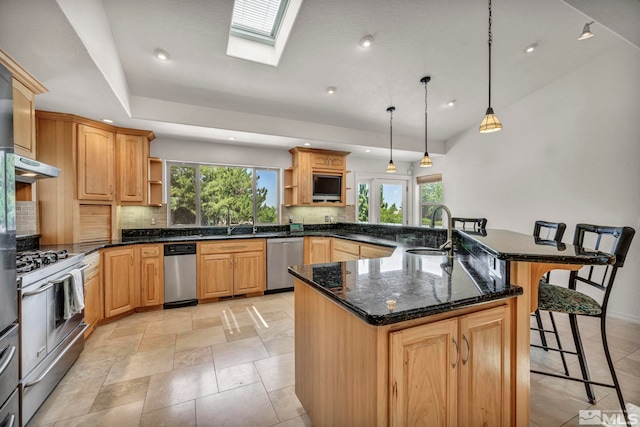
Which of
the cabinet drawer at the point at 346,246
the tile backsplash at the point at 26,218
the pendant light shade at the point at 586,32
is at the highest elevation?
the pendant light shade at the point at 586,32

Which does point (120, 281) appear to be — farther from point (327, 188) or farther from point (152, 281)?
point (327, 188)

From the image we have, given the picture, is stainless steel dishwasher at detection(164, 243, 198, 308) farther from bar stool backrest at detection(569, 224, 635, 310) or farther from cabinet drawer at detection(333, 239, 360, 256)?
bar stool backrest at detection(569, 224, 635, 310)

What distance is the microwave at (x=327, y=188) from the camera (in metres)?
4.64

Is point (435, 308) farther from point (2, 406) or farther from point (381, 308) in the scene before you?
point (2, 406)

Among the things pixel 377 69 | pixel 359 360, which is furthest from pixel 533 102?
pixel 359 360

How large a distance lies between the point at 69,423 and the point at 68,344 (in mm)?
663

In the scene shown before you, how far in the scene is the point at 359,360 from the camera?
1067 mm

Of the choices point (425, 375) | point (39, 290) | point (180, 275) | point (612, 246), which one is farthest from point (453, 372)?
point (180, 275)

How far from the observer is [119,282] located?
3.12 metres

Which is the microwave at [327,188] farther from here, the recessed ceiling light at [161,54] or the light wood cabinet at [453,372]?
the light wood cabinet at [453,372]

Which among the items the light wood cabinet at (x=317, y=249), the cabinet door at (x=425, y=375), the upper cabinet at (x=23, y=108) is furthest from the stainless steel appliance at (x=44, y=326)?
the light wood cabinet at (x=317, y=249)

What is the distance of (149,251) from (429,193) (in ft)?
17.2

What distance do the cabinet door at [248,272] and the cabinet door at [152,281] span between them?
3.03 ft

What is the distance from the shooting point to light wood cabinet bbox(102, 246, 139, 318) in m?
2.97
